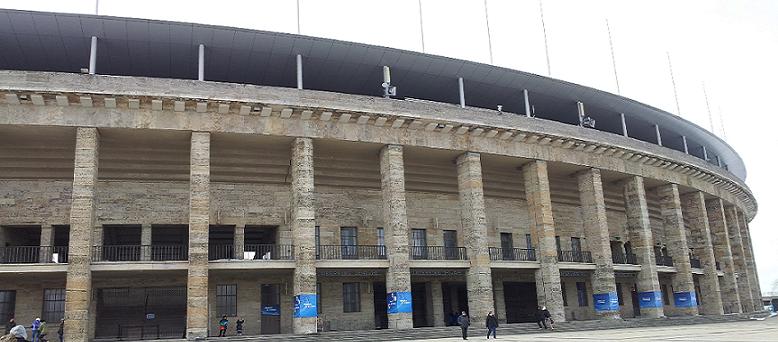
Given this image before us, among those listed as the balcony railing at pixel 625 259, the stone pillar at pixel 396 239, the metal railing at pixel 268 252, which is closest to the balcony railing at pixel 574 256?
the balcony railing at pixel 625 259

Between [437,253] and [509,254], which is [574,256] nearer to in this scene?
[509,254]

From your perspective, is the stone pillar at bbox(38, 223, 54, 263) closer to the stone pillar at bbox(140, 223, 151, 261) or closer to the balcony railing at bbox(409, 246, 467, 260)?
the stone pillar at bbox(140, 223, 151, 261)

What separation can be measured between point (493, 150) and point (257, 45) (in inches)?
458

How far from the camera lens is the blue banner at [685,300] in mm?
34688

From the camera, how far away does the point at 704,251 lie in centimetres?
3916

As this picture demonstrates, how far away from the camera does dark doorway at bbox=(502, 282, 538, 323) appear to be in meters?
33.5

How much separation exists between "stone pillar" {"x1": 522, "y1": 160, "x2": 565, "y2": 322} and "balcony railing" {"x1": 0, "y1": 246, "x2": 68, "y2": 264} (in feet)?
66.7

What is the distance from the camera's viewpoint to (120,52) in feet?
86.9

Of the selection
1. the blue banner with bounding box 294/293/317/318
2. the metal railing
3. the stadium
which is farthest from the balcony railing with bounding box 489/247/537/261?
the blue banner with bounding box 294/293/317/318

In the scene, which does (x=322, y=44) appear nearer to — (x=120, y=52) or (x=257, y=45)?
(x=257, y=45)

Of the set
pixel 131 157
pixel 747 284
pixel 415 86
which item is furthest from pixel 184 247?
pixel 747 284

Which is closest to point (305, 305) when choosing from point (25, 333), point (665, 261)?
point (25, 333)

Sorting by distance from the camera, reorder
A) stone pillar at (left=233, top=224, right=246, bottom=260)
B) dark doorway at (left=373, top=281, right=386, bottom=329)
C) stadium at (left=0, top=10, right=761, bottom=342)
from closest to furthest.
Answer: stadium at (left=0, top=10, right=761, bottom=342) < stone pillar at (left=233, top=224, right=246, bottom=260) < dark doorway at (left=373, top=281, right=386, bottom=329)

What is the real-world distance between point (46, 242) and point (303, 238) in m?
10.4
